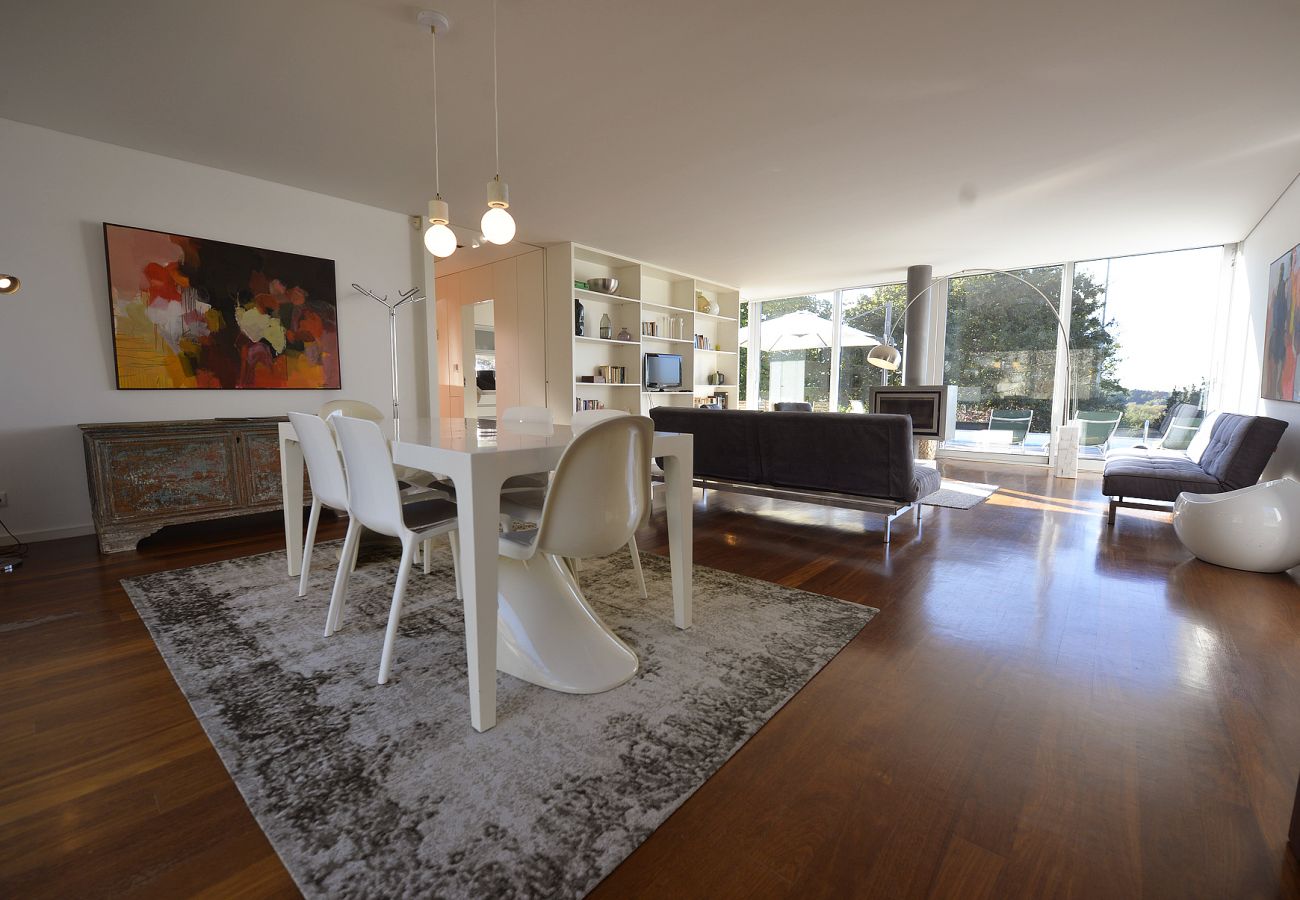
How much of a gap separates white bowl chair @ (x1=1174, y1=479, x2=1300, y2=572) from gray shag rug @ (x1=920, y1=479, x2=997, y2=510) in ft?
4.81

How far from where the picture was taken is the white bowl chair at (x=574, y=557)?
1.60 m

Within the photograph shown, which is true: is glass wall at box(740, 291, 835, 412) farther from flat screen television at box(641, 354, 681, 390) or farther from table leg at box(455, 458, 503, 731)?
table leg at box(455, 458, 503, 731)

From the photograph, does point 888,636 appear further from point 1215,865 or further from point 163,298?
point 163,298

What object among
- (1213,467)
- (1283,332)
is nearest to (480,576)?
(1213,467)

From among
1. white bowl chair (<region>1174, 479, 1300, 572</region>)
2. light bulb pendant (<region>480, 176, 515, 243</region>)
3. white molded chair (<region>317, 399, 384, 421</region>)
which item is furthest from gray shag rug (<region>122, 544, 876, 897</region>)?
white bowl chair (<region>1174, 479, 1300, 572</region>)

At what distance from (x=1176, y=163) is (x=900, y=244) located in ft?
7.48

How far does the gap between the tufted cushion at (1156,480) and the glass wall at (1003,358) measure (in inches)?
119

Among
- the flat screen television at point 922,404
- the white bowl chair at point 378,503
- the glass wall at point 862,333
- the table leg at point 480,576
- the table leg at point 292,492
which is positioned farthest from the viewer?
the glass wall at point 862,333

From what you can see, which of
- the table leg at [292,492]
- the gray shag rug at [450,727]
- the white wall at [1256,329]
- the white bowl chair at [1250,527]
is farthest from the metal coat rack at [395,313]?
the white wall at [1256,329]

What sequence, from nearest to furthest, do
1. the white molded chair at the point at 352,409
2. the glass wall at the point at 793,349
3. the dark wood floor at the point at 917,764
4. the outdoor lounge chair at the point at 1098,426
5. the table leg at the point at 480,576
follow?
1. the dark wood floor at the point at 917,764
2. the table leg at the point at 480,576
3. the white molded chair at the point at 352,409
4. the outdoor lounge chair at the point at 1098,426
5. the glass wall at the point at 793,349

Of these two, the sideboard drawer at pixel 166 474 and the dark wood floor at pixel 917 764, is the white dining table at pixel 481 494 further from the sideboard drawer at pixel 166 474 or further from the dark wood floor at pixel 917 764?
the sideboard drawer at pixel 166 474

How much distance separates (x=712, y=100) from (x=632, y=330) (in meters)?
3.76

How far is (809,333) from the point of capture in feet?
27.3

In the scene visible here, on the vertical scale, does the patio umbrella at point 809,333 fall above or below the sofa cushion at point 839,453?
above
